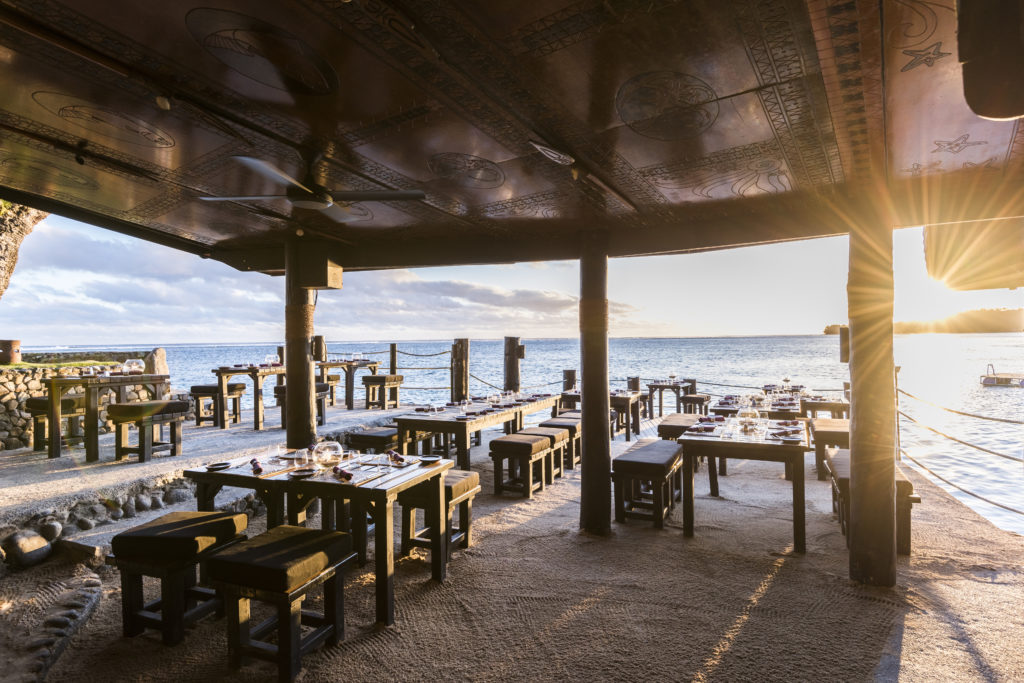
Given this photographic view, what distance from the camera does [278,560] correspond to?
2.65 meters

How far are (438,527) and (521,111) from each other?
9.29ft

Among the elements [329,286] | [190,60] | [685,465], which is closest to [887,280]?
[685,465]

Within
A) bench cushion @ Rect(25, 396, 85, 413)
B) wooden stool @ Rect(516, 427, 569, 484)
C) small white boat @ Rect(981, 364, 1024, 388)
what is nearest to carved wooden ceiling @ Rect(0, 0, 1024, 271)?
wooden stool @ Rect(516, 427, 569, 484)

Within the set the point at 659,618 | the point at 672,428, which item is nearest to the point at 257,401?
the point at 672,428

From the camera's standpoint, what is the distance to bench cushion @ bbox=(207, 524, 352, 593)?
8.44 ft

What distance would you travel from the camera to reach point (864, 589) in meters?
3.68

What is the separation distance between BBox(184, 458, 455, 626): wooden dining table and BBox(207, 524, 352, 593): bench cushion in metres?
0.25

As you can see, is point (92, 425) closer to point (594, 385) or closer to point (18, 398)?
point (18, 398)

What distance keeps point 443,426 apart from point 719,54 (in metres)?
4.86

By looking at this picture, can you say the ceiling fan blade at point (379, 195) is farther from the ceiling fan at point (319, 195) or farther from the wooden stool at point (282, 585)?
the wooden stool at point (282, 585)

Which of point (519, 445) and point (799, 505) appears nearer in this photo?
point (799, 505)

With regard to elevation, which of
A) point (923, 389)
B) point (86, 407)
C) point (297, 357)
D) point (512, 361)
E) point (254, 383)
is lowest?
point (923, 389)

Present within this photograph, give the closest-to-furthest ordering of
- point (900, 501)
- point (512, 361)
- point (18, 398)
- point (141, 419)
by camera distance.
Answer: point (900, 501) → point (141, 419) → point (18, 398) → point (512, 361)

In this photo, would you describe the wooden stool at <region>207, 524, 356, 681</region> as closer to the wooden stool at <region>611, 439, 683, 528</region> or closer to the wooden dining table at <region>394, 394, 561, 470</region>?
the wooden stool at <region>611, 439, 683, 528</region>
